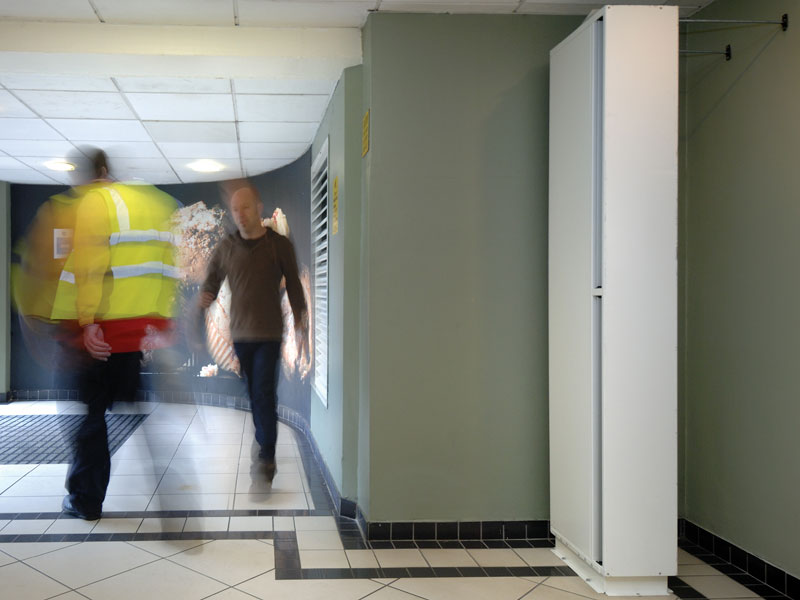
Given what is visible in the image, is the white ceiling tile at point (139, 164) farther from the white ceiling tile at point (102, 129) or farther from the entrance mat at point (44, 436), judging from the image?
the entrance mat at point (44, 436)

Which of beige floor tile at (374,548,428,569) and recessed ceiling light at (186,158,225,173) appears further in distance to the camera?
recessed ceiling light at (186,158,225,173)

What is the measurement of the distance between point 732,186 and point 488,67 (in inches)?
50.3

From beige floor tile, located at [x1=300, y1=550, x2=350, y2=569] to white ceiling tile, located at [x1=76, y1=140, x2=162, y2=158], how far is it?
12.8 ft

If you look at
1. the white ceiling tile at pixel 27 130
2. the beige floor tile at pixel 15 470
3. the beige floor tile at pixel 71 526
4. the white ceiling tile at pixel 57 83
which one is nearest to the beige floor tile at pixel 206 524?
the beige floor tile at pixel 71 526

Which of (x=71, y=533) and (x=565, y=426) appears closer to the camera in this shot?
(x=565, y=426)

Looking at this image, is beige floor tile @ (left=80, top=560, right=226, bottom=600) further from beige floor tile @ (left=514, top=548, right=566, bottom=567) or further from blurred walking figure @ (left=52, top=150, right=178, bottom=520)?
beige floor tile @ (left=514, top=548, right=566, bottom=567)

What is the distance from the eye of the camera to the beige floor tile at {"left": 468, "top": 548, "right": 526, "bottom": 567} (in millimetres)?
3307

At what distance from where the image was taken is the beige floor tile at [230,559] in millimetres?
3119

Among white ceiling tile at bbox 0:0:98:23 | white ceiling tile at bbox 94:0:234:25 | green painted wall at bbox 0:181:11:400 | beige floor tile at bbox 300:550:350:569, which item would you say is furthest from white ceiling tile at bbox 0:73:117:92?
green painted wall at bbox 0:181:11:400

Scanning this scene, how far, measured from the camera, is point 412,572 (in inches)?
126

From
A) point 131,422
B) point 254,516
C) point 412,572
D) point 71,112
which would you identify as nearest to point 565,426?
point 412,572

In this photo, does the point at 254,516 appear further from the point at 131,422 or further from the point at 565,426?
the point at 131,422

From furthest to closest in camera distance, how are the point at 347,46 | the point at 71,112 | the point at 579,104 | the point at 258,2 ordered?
the point at 71,112
the point at 347,46
the point at 258,2
the point at 579,104

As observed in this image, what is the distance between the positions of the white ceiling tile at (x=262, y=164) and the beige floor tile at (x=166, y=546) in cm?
408
